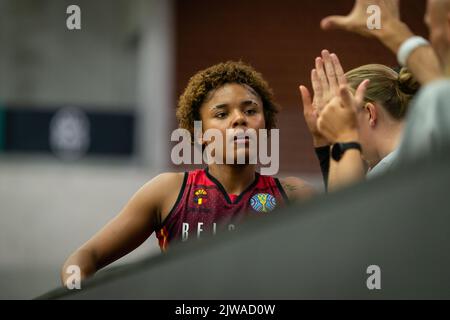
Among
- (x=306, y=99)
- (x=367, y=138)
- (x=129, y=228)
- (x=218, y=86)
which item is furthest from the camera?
(x=218, y=86)

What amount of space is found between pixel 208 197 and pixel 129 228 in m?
0.21

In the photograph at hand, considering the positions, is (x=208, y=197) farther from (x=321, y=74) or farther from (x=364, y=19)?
(x=364, y=19)

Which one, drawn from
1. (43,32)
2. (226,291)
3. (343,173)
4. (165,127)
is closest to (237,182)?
(343,173)

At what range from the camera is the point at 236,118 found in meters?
2.28

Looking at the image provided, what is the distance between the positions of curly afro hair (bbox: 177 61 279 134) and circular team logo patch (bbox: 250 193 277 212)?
0.90 ft

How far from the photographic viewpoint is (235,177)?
2.33 meters

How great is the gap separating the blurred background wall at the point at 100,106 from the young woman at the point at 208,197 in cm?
437

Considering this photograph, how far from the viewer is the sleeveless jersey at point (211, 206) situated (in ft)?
7.39

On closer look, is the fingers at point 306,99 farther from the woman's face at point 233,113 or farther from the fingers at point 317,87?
the woman's face at point 233,113

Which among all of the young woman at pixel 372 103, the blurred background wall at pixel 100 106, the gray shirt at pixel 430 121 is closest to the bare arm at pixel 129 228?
the young woman at pixel 372 103

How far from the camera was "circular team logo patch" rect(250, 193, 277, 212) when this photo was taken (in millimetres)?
2277

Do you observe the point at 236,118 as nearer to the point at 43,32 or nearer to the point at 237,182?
the point at 237,182

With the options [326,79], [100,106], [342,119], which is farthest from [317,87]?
[100,106]

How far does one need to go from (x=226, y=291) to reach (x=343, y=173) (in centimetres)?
33
